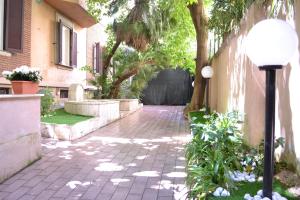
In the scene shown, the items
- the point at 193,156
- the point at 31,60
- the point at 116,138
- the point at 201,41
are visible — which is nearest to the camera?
the point at 193,156

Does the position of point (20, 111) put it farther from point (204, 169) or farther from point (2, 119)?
point (204, 169)

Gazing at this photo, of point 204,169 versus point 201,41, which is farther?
point 201,41

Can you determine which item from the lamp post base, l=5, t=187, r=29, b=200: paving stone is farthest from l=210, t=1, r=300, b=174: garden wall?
l=5, t=187, r=29, b=200: paving stone

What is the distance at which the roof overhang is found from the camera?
36.4ft

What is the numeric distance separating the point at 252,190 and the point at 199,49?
1016 centimetres

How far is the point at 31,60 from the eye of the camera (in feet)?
33.2

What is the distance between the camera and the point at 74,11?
39.8 ft

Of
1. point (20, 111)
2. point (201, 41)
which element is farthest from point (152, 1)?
point (20, 111)

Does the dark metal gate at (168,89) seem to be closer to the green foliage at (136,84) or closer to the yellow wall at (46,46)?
the green foliage at (136,84)

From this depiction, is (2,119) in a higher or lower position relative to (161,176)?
higher

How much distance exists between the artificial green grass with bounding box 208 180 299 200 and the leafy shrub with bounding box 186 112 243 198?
0.36ft

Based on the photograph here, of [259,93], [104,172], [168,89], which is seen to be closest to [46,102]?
[104,172]

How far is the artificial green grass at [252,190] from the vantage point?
10.4ft

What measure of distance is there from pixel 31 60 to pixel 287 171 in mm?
8178
